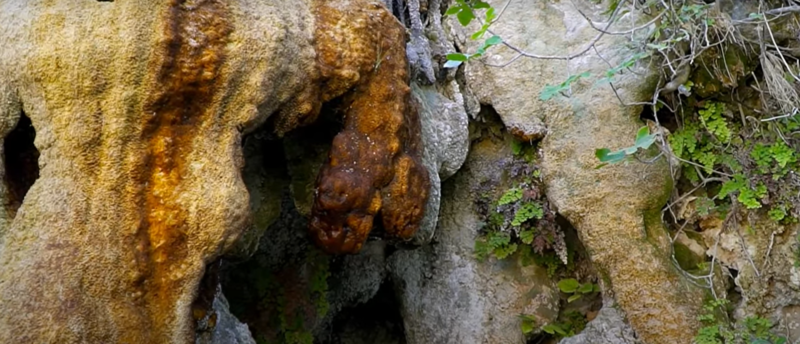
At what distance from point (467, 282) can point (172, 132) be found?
269 cm

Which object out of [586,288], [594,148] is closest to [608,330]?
[586,288]

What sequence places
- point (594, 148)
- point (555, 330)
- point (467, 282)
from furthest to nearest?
1. point (467, 282)
2. point (555, 330)
3. point (594, 148)

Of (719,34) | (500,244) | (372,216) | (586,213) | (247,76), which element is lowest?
(500,244)

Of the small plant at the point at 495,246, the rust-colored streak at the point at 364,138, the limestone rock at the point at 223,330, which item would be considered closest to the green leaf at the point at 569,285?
the small plant at the point at 495,246

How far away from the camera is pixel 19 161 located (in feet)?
10.4

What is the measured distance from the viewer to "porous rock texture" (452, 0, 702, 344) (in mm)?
4117

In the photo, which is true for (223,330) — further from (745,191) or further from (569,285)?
(745,191)

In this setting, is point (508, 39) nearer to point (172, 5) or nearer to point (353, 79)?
point (353, 79)

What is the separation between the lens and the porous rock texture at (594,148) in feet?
13.5

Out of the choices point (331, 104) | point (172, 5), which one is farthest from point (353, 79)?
point (172, 5)

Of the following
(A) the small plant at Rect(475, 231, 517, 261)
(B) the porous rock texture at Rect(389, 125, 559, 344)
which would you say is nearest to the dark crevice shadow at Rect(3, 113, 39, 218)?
(B) the porous rock texture at Rect(389, 125, 559, 344)

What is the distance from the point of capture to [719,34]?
13.7ft

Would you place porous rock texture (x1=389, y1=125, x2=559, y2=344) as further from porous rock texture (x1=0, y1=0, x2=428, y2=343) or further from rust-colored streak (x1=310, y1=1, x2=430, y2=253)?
porous rock texture (x1=0, y1=0, x2=428, y2=343)

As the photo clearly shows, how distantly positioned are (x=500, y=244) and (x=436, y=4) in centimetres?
192
